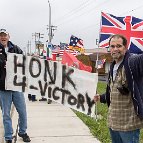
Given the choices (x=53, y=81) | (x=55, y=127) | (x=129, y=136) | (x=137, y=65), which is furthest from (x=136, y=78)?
(x=55, y=127)

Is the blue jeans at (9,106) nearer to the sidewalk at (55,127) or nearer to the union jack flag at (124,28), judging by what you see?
the sidewalk at (55,127)

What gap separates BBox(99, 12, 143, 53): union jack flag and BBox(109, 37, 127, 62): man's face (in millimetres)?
3443

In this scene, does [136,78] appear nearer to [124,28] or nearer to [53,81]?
[53,81]

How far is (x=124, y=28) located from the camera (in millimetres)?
8062

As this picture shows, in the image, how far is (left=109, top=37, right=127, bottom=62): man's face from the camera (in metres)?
3.82

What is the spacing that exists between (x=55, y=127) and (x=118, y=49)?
428cm

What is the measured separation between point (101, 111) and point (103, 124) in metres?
2.07

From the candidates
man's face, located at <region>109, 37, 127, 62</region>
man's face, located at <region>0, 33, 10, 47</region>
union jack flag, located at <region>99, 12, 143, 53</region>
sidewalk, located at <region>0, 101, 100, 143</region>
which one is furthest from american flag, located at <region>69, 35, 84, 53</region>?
man's face, located at <region>109, 37, 127, 62</region>

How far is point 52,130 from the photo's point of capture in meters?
7.48

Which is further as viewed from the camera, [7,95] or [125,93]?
[7,95]

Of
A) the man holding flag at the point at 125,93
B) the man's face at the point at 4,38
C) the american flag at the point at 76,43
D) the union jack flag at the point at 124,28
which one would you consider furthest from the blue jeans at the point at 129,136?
the american flag at the point at 76,43

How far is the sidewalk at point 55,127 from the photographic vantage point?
678cm

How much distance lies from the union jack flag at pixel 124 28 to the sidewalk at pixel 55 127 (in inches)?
71.6

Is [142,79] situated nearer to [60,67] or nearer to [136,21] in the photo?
[60,67]
